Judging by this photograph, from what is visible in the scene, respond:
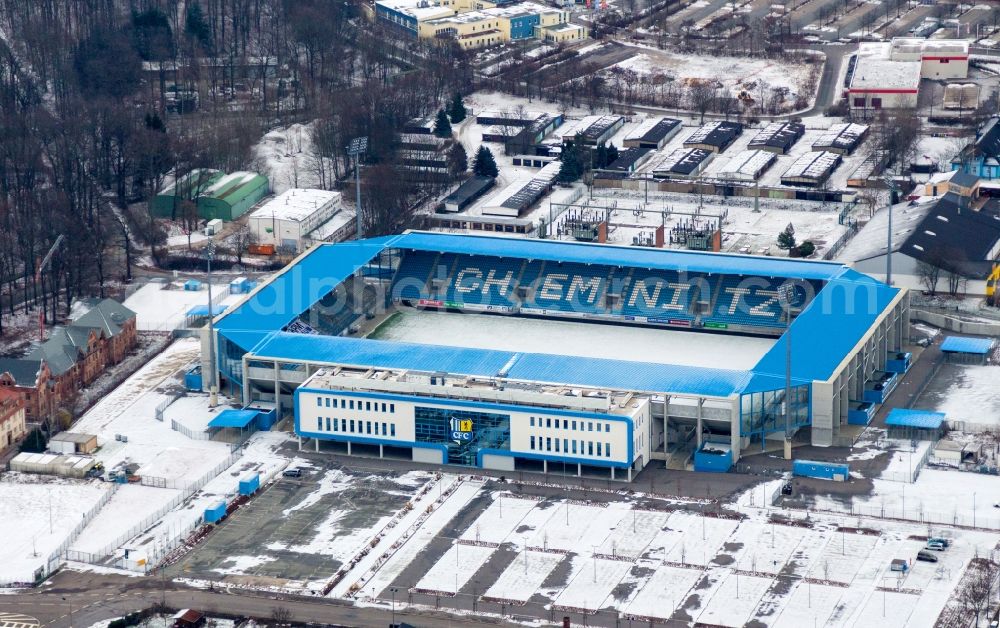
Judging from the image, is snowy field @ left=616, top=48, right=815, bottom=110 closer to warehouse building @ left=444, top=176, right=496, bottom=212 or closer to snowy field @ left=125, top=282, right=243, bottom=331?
warehouse building @ left=444, top=176, right=496, bottom=212

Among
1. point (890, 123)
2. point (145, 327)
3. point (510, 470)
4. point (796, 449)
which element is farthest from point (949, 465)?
point (890, 123)

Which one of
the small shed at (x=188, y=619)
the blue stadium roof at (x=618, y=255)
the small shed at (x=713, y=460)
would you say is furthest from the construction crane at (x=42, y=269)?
the small shed at (x=713, y=460)

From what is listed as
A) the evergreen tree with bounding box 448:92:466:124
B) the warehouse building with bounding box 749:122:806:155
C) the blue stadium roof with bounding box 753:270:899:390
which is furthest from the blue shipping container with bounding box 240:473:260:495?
the evergreen tree with bounding box 448:92:466:124

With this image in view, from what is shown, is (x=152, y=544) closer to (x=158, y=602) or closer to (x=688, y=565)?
(x=158, y=602)

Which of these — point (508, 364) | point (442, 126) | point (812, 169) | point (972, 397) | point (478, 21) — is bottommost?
point (972, 397)

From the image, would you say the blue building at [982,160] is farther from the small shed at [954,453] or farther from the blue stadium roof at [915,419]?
the small shed at [954,453]

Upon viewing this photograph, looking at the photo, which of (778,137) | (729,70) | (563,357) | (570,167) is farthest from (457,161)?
(563,357)
